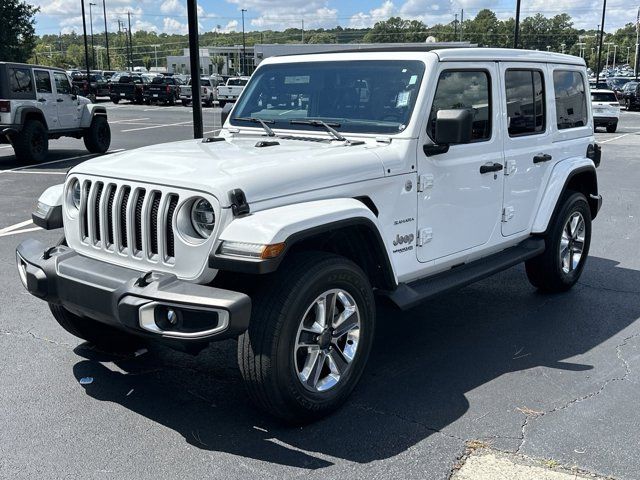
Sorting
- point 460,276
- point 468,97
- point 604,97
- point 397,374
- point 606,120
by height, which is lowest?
point 606,120

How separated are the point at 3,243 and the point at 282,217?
5.49 metres

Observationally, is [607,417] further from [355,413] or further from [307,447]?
[307,447]

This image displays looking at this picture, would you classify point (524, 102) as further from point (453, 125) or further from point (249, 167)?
point (249, 167)

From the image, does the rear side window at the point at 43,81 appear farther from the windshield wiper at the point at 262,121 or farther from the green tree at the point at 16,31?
the green tree at the point at 16,31

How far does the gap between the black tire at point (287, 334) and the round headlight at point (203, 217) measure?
0.40 m

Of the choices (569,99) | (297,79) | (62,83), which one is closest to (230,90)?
(62,83)

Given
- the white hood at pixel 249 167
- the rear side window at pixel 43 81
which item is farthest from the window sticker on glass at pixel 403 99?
the rear side window at pixel 43 81

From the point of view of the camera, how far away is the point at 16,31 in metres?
43.2

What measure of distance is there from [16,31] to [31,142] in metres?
33.1

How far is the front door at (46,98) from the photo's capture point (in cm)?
1523

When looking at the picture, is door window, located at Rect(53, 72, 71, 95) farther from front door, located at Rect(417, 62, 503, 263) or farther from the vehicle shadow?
front door, located at Rect(417, 62, 503, 263)

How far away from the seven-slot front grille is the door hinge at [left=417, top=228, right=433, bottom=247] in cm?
163

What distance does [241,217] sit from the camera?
340 centimetres

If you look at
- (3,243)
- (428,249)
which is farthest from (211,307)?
(3,243)
